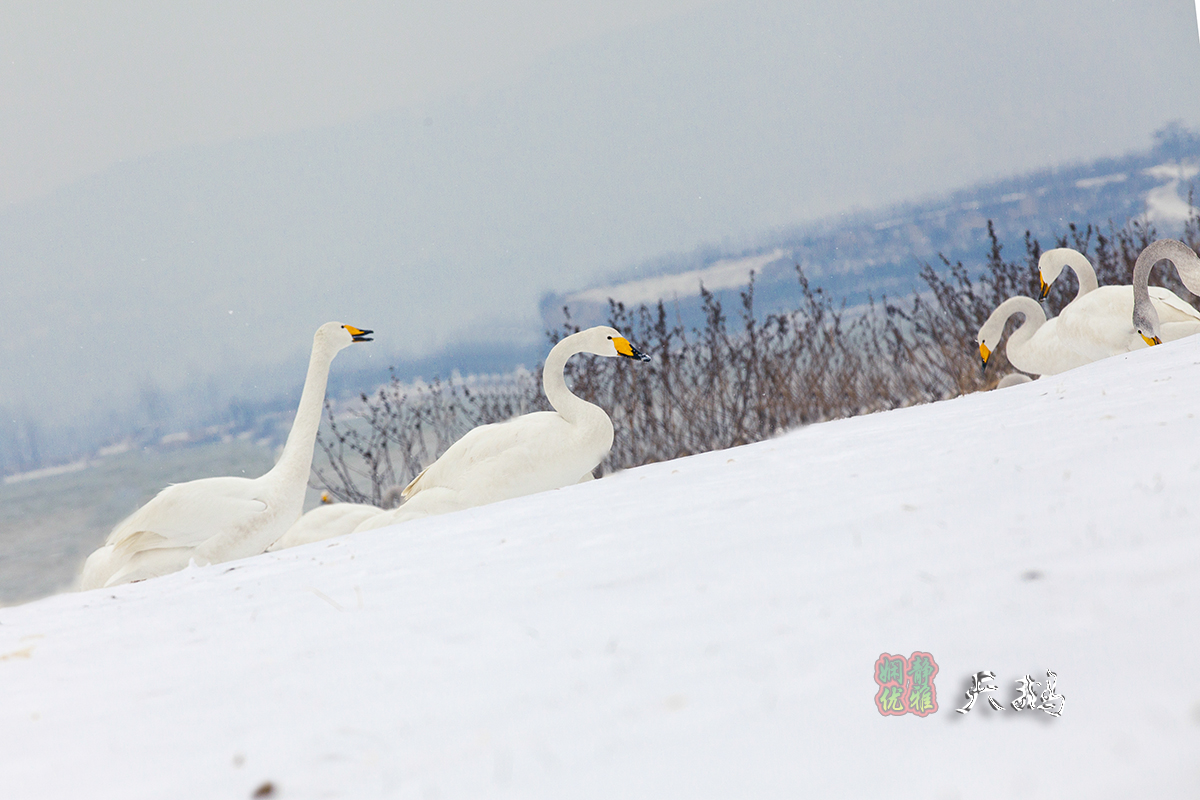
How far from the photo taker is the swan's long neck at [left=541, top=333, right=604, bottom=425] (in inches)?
134

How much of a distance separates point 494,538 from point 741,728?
1.17 metres

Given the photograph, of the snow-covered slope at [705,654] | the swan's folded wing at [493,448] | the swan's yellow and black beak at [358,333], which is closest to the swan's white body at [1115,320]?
the snow-covered slope at [705,654]

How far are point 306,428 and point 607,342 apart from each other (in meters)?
1.35

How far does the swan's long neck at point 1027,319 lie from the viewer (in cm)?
494

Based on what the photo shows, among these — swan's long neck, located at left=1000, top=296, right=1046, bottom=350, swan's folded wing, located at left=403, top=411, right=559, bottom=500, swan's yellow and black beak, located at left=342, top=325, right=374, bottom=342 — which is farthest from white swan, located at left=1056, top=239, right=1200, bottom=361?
swan's yellow and black beak, located at left=342, top=325, right=374, bottom=342

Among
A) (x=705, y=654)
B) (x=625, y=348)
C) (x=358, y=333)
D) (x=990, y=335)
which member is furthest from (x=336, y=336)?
(x=990, y=335)

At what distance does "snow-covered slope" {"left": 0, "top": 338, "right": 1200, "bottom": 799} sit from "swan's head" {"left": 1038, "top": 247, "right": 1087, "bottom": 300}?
364 cm

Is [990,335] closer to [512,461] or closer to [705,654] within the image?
[512,461]

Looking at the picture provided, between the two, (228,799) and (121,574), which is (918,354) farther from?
(228,799)

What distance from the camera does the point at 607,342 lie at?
381cm

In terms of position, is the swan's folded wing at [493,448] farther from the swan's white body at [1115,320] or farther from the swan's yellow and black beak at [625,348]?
the swan's white body at [1115,320]

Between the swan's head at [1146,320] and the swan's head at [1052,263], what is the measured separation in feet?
4.05

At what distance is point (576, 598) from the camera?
4.37ft

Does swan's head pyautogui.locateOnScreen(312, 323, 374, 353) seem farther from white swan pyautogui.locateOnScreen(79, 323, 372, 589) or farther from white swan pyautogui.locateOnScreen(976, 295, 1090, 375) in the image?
white swan pyautogui.locateOnScreen(976, 295, 1090, 375)
